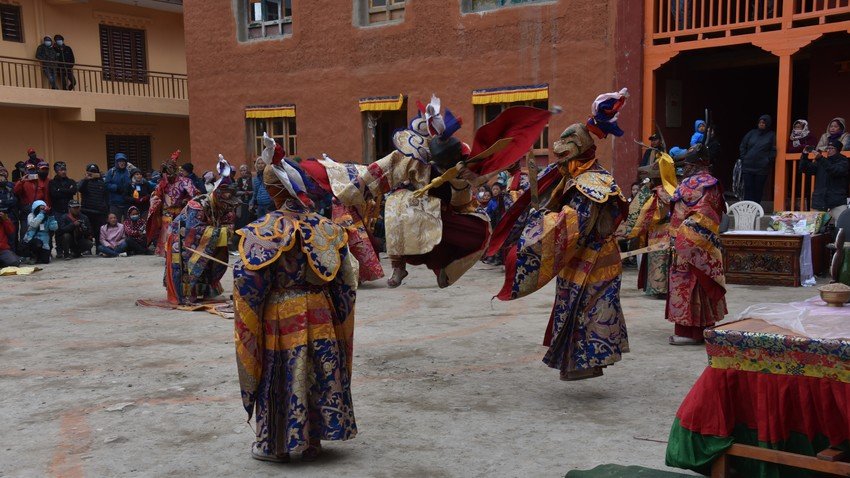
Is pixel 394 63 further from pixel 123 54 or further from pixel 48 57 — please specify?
pixel 123 54

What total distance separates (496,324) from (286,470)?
13.8ft

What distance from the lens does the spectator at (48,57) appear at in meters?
22.2

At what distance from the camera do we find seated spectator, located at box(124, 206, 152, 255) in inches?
620

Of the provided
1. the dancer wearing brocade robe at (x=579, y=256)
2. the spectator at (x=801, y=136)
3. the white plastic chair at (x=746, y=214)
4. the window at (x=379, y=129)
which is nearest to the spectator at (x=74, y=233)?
the window at (x=379, y=129)

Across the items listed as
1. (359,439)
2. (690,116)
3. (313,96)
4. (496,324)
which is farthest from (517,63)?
(359,439)

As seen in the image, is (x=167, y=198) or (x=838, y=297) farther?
(x=167, y=198)

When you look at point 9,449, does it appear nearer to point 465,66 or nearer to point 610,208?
point 610,208

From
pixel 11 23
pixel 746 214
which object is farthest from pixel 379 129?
pixel 11 23

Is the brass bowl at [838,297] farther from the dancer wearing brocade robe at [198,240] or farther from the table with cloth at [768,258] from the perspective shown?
the table with cloth at [768,258]

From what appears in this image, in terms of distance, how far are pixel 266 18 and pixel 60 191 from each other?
6.57 meters

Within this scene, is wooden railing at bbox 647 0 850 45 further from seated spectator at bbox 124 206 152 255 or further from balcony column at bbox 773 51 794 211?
seated spectator at bbox 124 206 152 255

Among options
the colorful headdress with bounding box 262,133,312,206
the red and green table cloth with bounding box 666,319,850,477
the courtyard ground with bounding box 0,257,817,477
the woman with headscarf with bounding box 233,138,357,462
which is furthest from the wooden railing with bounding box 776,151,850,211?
the colorful headdress with bounding box 262,133,312,206

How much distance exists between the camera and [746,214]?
1218 cm

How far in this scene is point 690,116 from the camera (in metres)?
15.2
